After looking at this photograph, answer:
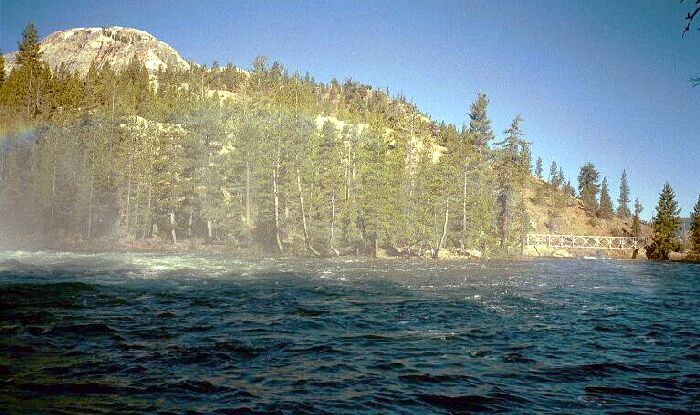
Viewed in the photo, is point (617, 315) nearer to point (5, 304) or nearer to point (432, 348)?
point (432, 348)

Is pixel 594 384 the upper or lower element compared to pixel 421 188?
lower

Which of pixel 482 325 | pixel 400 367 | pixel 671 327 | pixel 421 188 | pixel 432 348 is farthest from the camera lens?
pixel 421 188

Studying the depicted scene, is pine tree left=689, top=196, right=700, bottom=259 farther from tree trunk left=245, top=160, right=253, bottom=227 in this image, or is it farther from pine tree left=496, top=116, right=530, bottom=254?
tree trunk left=245, top=160, right=253, bottom=227

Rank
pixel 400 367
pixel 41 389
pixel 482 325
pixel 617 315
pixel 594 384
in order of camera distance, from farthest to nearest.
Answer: pixel 617 315 < pixel 482 325 < pixel 400 367 < pixel 594 384 < pixel 41 389

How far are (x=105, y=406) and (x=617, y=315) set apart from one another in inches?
736

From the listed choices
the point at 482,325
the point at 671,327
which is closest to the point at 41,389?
the point at 482,325

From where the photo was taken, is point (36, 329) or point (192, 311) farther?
point (192, 311)

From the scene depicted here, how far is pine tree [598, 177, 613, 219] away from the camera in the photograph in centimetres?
13300

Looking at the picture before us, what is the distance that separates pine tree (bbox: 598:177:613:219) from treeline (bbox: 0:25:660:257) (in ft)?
254

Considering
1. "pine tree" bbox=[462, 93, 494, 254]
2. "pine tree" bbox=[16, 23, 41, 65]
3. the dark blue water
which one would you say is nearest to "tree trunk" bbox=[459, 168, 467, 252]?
"pine tree" bbox=[462, 93, 494, 254]

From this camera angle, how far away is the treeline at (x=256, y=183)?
58156mm

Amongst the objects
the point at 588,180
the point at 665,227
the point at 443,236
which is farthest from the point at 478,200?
the point at 588,180

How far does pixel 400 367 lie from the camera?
33.3 feet

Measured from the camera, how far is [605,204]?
5408 inches
